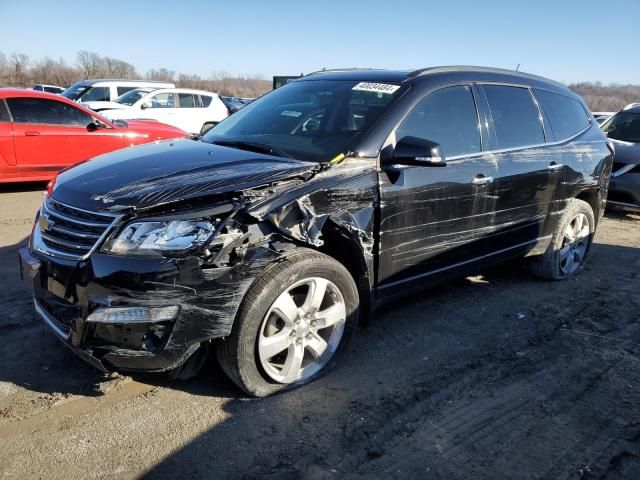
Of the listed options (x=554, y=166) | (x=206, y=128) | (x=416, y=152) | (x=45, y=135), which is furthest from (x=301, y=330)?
(x=45, y=135)

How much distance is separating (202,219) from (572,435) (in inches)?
87.4

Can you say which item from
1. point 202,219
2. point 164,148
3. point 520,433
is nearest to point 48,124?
point 164,148

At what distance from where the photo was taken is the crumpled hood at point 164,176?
261 centimetres

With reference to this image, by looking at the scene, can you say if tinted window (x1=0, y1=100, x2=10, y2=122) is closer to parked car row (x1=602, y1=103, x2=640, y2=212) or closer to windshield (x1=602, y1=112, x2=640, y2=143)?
parked car row (x1=602, y1=103, x2=640, y2=212)

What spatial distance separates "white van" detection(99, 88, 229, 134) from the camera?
13.8 m

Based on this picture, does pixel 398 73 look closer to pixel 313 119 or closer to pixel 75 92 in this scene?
pixel 313 119

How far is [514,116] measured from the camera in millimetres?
4297

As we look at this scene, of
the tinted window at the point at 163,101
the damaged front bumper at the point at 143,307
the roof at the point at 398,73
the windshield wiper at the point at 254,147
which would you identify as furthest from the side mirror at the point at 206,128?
the tinted window at the point at 163,101

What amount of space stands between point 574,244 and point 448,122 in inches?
95.8

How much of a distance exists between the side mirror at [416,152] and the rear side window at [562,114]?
2.07m

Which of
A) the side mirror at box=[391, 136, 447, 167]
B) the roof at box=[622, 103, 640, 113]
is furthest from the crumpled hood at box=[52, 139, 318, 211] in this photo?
the roof at box=[622, 103, 640, 113]

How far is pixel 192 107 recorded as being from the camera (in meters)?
15.5

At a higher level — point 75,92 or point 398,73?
point 398,73

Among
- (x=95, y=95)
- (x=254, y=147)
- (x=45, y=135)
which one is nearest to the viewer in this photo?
(x=254, y=147)
